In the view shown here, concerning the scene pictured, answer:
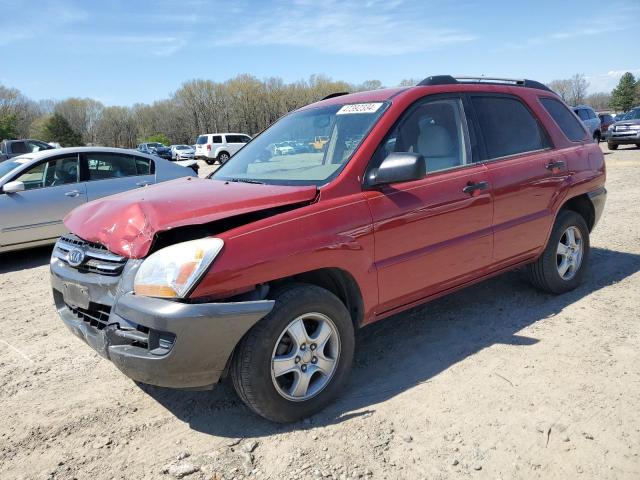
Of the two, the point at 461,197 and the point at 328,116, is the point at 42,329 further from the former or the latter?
the point at 461,197

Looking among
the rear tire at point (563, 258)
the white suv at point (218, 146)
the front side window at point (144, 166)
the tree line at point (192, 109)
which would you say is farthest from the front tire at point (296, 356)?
the tree line at point (192, 109)

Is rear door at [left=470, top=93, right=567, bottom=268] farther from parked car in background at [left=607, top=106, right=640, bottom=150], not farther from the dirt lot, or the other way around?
parked car in background at [left=607, top=106, right=640, bottom=150]

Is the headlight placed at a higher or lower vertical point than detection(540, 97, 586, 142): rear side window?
lower

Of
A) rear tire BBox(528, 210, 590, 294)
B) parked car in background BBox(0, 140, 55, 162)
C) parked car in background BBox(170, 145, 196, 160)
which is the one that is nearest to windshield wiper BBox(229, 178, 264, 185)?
rear tire BBox(528, 210, 590, 294)

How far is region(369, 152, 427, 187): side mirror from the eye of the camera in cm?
299

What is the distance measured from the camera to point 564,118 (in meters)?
4.71

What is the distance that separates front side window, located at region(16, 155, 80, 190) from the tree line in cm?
7537

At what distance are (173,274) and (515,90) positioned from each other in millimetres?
3391

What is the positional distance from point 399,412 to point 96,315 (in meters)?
1.80

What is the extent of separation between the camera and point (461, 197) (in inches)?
139

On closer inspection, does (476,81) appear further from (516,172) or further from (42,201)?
(42,201)

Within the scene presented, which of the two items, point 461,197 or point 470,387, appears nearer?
point 470,387

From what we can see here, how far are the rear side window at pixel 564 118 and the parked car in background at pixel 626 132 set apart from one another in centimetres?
1972

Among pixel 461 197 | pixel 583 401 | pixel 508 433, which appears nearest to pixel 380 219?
pixel 461 197
